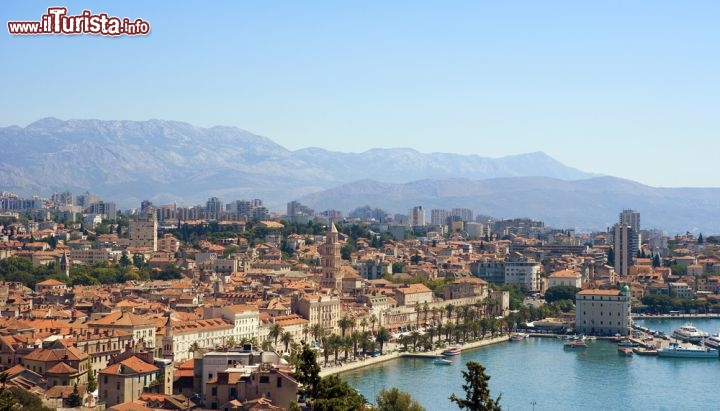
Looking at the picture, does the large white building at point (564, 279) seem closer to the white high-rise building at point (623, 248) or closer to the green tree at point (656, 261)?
the white high-rise building at point (623, 248)

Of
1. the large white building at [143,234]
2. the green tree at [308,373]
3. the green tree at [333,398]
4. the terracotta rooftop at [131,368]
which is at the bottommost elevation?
the terracotta rooftop at [131,368]

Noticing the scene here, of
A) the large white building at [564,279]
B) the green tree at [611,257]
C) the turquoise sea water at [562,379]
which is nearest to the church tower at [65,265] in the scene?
the turquoise sea water at [562,379]

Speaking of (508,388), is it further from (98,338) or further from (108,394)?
(108,394)

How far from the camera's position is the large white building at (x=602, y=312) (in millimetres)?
39625

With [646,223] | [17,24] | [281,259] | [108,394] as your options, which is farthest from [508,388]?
[646,223]

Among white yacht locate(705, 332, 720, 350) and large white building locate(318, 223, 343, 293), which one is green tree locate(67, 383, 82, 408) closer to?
large white building locate(318, 223, 343, 293)

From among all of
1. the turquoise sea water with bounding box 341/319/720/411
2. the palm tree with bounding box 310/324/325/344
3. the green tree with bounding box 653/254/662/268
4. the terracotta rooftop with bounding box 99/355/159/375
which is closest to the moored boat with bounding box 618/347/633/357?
the turquoise sea water with bounding box 341/319/720/411

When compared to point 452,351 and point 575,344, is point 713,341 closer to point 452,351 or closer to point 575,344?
point 575,344

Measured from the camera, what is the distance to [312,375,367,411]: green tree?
14125 millimetres

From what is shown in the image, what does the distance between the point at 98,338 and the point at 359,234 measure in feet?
141

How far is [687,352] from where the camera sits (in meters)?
34.5

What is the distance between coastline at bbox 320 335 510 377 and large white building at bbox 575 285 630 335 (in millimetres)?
Answer: 3700

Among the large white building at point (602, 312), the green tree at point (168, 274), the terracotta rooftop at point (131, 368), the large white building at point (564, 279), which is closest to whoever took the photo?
the terracotta rooftop at point (131, 368)

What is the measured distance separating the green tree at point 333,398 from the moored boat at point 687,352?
2067 centimetres
